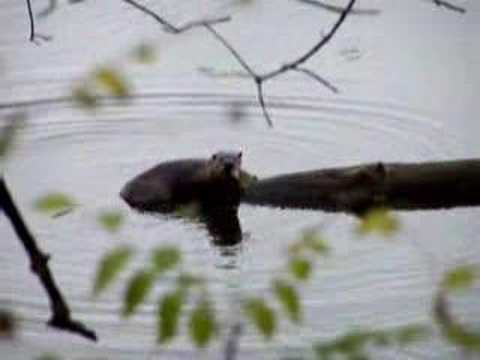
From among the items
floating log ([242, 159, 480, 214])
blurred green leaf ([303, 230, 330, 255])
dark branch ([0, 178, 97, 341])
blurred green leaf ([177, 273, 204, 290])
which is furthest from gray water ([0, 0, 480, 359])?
dark branch ([0, 178, 97, 341])

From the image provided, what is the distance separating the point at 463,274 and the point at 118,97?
1.69ft

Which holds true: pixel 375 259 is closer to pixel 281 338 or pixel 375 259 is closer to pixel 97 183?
pixel 281 338

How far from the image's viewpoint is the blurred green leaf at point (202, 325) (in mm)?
1872

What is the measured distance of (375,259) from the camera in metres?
6.18

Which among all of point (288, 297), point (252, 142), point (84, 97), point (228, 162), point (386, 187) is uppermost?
point (84, 97)

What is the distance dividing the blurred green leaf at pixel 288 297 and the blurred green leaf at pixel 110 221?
0.24 metres

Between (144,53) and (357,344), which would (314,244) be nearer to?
(357,344)

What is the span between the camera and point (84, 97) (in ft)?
6.11

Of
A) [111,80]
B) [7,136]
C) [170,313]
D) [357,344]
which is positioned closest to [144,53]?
[111,80]

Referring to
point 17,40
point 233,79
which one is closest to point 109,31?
point 17,40

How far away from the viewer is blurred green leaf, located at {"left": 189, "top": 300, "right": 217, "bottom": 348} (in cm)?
187

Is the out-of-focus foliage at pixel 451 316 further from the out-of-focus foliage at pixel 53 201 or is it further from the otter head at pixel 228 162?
the otter head at pixel 228 162

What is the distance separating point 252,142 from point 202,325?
6.32 m

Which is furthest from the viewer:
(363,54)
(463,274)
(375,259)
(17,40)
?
(17,40)
